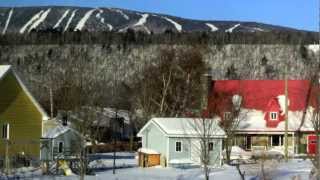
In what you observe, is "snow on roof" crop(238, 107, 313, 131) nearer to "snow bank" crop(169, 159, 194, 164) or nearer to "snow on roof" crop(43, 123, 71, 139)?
"snow bank" crop(169, 159, 194, 164)

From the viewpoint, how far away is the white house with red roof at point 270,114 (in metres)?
58.9

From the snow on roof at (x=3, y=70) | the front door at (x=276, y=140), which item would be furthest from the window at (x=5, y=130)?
the front door at (x=276, y=140)

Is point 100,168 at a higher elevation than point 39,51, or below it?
below

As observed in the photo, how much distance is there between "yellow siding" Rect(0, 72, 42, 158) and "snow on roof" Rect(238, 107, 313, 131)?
18.3m

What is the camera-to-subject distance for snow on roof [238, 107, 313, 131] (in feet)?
194

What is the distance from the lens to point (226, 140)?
47312 mm

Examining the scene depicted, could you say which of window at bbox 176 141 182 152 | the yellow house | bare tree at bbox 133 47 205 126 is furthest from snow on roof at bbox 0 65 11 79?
bare tree at bbox 133 47 205 126

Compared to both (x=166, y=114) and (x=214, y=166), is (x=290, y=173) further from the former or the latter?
(x=166, y=114)

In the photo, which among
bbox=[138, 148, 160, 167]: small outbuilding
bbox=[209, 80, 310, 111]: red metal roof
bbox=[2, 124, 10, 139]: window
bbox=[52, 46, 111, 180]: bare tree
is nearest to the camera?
bbox=[52, 46, 111, 180]: bare tree

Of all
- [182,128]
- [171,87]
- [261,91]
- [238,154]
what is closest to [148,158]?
[182,128]

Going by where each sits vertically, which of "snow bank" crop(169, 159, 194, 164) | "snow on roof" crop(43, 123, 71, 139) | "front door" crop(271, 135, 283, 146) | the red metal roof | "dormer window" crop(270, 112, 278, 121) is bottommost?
"snow bank" crop(169, 159, 194, 164)

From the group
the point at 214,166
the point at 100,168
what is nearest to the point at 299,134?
the point at 214,166

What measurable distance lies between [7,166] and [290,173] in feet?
40.4

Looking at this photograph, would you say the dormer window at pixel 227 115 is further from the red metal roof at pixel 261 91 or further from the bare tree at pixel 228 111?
the red metal roof at pixel 261 91
